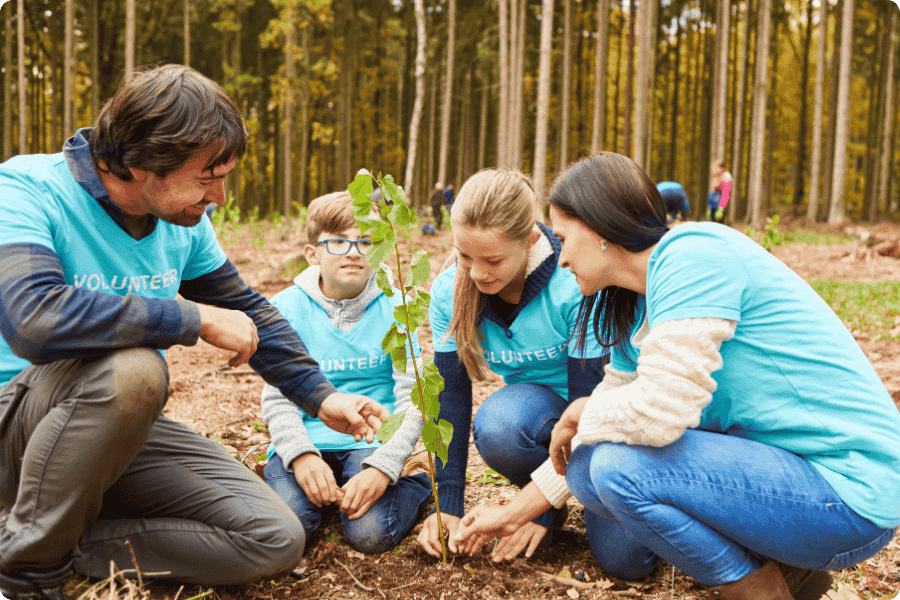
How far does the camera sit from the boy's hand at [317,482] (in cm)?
235

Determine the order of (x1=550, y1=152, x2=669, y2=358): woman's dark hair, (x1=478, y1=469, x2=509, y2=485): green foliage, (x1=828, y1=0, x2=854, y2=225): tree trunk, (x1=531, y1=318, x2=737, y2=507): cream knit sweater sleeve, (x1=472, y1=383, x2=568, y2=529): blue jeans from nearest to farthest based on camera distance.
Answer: (x1=531, y1=318, x2=737, y2=507): cream knit sweater sleeve, (x1=550, y1=152, x2=669, y2=358): woman's dark hair, (x1=472, y1=383, x2=568, y2=529): blue jeans, (x1=478, y1=469, x2=509, y2=485): green foliage, (x1=828, y1=0, x2=854, y2=225): tree trunk

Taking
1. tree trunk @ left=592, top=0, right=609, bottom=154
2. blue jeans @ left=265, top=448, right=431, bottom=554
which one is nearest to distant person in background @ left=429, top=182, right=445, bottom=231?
tree trunk @ left=592, top=0, right=609, bottom=154

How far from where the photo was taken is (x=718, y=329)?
4.87 feet

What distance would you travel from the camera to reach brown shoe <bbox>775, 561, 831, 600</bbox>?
5.72ft

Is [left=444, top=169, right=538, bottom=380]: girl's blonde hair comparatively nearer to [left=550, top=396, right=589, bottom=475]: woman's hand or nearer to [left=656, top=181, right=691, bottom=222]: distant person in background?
[left=550, top=396, right=589, bottom=475]: woman's hand

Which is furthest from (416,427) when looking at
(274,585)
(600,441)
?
(600,441)

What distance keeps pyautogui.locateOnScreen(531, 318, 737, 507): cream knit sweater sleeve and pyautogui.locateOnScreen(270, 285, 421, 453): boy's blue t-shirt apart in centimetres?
128

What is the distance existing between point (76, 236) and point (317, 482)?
1.13 meters

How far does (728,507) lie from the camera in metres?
1.57

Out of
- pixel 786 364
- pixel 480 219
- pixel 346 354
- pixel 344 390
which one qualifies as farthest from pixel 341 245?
pixel 786 364

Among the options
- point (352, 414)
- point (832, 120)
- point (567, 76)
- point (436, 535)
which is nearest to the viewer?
point (352, 414)

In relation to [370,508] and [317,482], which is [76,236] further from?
[370,508]

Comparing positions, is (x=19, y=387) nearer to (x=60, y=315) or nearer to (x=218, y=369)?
(x=60, y=315)

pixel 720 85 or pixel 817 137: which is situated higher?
pixel 720 85
